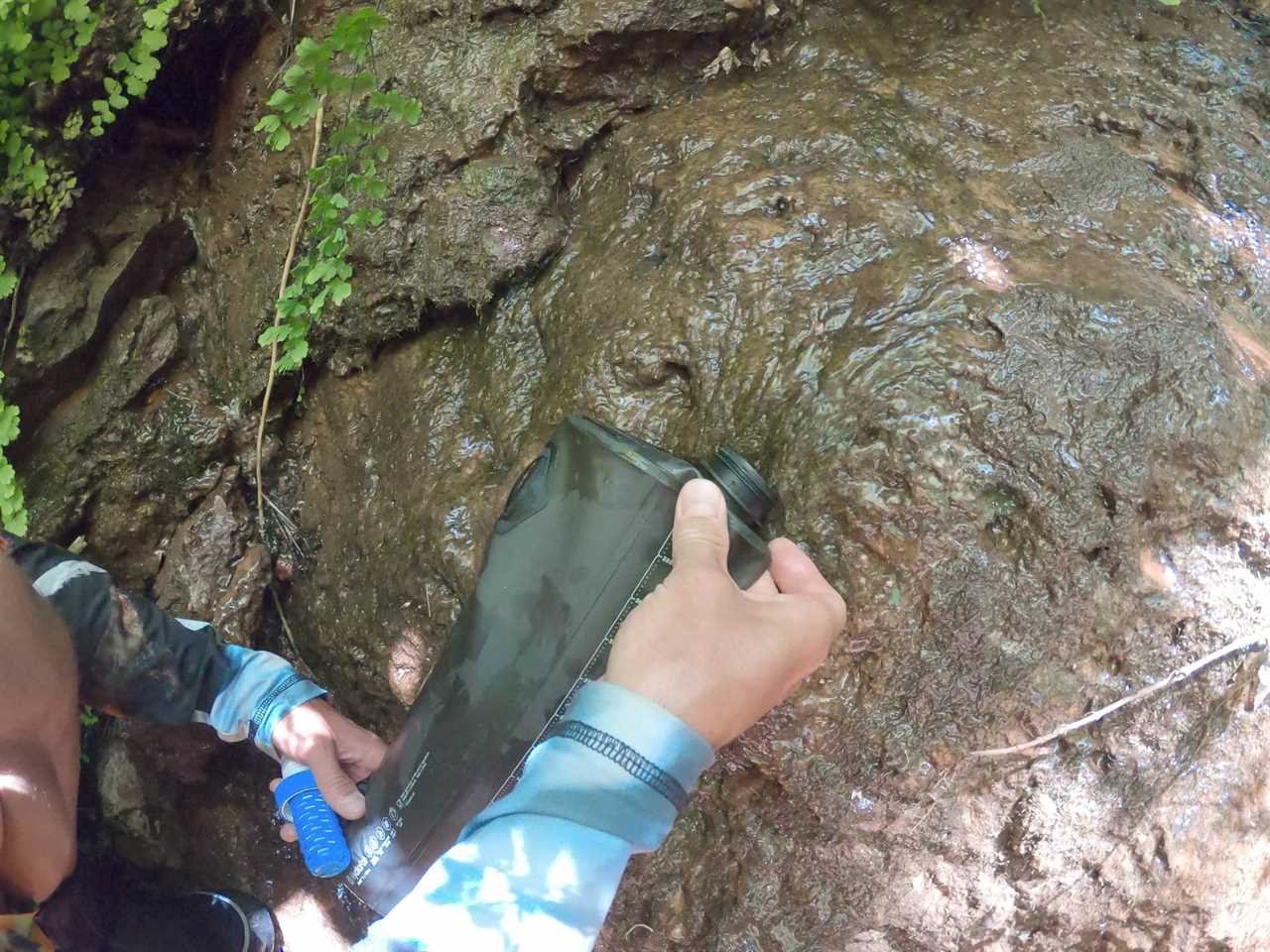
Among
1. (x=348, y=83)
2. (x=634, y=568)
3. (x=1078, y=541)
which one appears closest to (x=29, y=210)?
(x=348, y=83)

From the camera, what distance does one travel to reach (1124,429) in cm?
183

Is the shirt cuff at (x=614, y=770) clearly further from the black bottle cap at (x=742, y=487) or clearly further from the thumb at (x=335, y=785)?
the thumb at (x=335, y=785)

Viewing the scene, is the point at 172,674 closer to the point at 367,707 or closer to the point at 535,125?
the point at 367,707

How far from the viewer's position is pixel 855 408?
188cm

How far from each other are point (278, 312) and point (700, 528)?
1.65 m

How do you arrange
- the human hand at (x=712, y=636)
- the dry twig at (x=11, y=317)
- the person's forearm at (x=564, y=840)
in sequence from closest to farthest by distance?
the person's forearm at (x=564, y=840) < the human hand at (x=712, y=636) < the dry twig at (x=11, y=317)

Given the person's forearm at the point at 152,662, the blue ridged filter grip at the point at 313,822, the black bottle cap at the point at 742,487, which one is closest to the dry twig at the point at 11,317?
the person's forearm at the point at 152,662

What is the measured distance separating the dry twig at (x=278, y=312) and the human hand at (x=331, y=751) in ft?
2.50

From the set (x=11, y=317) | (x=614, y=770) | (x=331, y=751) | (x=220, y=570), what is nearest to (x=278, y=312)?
(x=220, y=570)

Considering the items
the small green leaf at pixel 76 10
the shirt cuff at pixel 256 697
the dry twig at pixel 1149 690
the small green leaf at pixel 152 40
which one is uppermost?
the small green leaf at pixel 76 10

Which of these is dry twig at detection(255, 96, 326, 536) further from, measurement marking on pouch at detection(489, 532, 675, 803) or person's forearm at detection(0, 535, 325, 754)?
measurement marking on pouch at detection(489, 532, 675, 803)

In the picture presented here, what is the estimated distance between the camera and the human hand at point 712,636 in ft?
4.33

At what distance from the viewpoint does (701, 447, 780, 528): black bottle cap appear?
1692 mm

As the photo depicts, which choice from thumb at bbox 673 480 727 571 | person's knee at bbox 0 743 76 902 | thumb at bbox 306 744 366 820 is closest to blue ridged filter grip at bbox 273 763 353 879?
thumb at bbox 306 744 366 820
